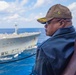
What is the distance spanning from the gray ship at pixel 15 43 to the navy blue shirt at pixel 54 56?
21135 mm

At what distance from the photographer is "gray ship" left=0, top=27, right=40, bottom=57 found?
23.2 metres

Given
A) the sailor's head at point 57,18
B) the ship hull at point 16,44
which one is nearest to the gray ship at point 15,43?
the ship hull at point 16,44

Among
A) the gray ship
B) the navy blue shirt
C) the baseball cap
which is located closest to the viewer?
the navy blue shirt

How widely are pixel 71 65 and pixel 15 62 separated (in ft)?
67.8

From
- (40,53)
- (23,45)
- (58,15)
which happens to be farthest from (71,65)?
(23,45)

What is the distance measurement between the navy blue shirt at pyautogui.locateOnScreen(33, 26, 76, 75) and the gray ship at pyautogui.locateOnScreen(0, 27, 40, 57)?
21.1 m

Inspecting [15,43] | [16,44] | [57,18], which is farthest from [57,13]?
[16,44]

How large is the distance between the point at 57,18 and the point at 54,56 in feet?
0.95

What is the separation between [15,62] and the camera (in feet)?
70.9

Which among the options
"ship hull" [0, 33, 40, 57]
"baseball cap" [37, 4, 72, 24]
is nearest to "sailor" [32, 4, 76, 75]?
"baseball cap" [37, 4, 72, 24]

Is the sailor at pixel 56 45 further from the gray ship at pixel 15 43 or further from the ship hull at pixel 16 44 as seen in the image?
the ship hull at pixel 16 44

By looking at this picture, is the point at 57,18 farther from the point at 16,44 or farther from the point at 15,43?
the point at 16,44

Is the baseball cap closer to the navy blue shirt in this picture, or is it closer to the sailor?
the sailor

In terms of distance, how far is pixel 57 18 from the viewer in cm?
143
